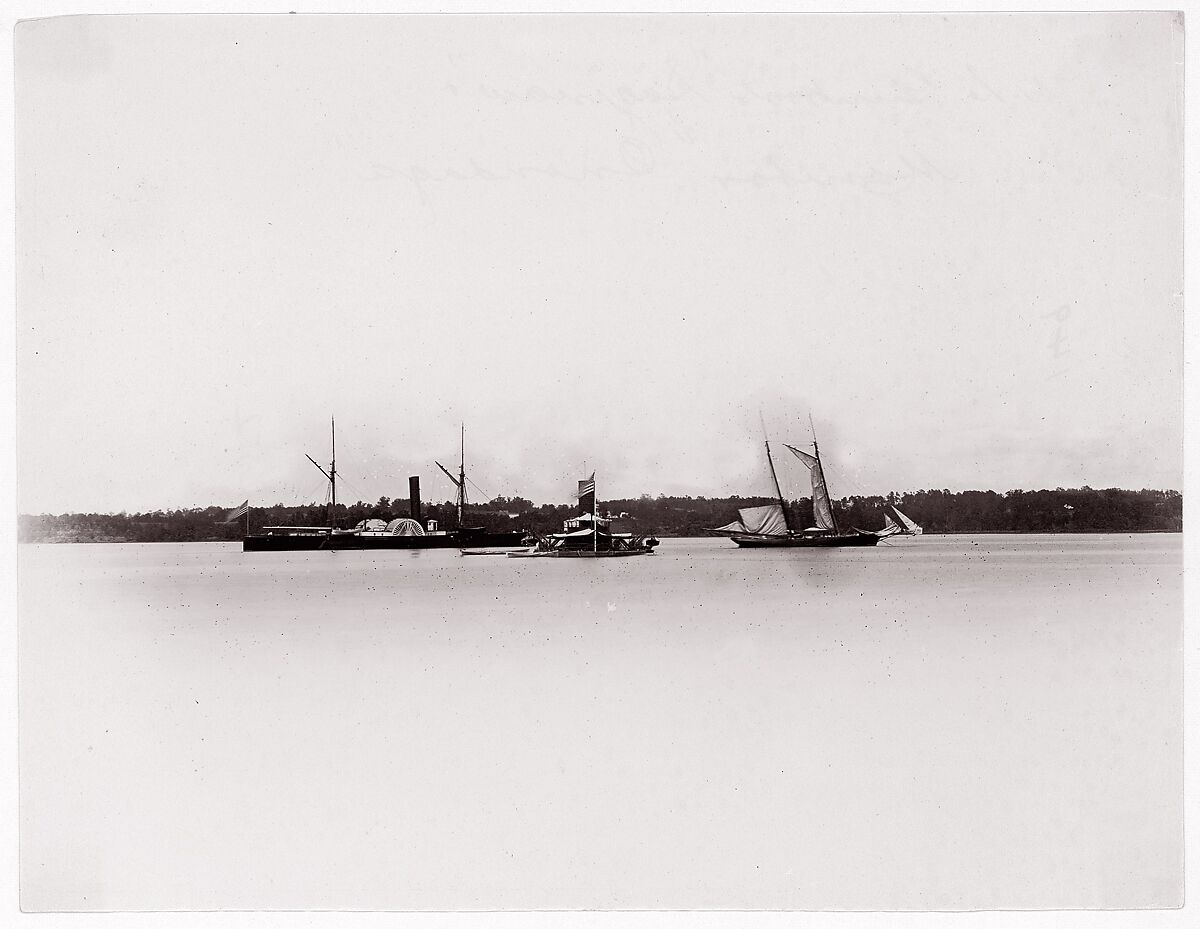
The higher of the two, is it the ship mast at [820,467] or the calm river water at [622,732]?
the ship mast at [820,467]

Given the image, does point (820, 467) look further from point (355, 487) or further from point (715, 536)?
point (355, 487)

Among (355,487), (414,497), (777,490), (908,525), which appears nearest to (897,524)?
(908,525)

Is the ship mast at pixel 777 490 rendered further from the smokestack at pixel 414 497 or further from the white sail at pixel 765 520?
the smokestack at pixel 414 497

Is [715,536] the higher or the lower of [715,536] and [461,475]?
the lower

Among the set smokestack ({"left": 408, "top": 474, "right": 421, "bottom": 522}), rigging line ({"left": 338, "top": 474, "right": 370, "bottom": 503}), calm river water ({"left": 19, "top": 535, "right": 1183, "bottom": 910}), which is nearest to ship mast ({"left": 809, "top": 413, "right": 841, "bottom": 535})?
calm river water ({"left": 19, "top": 535, "right": 1183, "bottom": 910})

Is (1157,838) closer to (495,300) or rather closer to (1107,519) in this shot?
(1107,519)

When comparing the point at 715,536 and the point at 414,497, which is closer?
the point at 715,536

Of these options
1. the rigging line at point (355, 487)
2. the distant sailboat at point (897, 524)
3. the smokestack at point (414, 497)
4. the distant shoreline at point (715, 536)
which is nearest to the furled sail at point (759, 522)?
the distant shoreline at point (715, 536)
